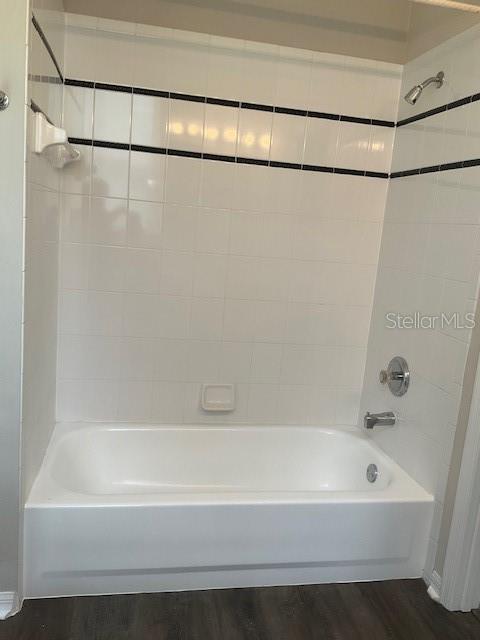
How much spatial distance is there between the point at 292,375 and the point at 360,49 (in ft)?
5.25

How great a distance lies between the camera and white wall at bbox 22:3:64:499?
5.70 ft

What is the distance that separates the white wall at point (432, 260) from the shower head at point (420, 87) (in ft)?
0.10

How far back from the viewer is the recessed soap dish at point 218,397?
8.63 ft

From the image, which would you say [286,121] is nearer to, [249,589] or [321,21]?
[321,21]

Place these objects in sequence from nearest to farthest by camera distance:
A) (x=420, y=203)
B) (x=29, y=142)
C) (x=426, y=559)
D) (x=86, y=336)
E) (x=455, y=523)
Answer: (x=29, y=142), (x=455, y=523), (x=426, y=559), (x=420, y=203), (x=86, y=336)

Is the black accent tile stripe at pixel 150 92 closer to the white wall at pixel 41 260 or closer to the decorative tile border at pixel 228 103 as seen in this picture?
the decorative tile border at pixel 228 103

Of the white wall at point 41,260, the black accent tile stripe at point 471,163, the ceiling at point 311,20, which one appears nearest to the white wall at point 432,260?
the black accent tile stripe at point 471,163

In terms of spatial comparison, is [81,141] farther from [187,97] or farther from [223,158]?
[223,158]

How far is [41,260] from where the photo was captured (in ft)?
6.44

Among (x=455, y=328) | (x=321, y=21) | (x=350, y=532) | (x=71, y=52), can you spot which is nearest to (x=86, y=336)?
(x=71, y=52)

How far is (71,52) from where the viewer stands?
88.9 inches

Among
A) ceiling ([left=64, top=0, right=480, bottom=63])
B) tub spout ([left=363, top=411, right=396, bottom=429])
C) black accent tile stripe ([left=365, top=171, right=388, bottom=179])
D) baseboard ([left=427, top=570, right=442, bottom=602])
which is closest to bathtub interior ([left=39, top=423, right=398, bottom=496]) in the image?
tub spout ([left=363, top=411, right=396, bottom=429])

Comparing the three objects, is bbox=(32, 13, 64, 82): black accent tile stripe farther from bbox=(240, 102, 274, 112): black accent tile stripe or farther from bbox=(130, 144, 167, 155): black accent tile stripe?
bbox=(240, 102, 274, 112): black accent tile stripe
